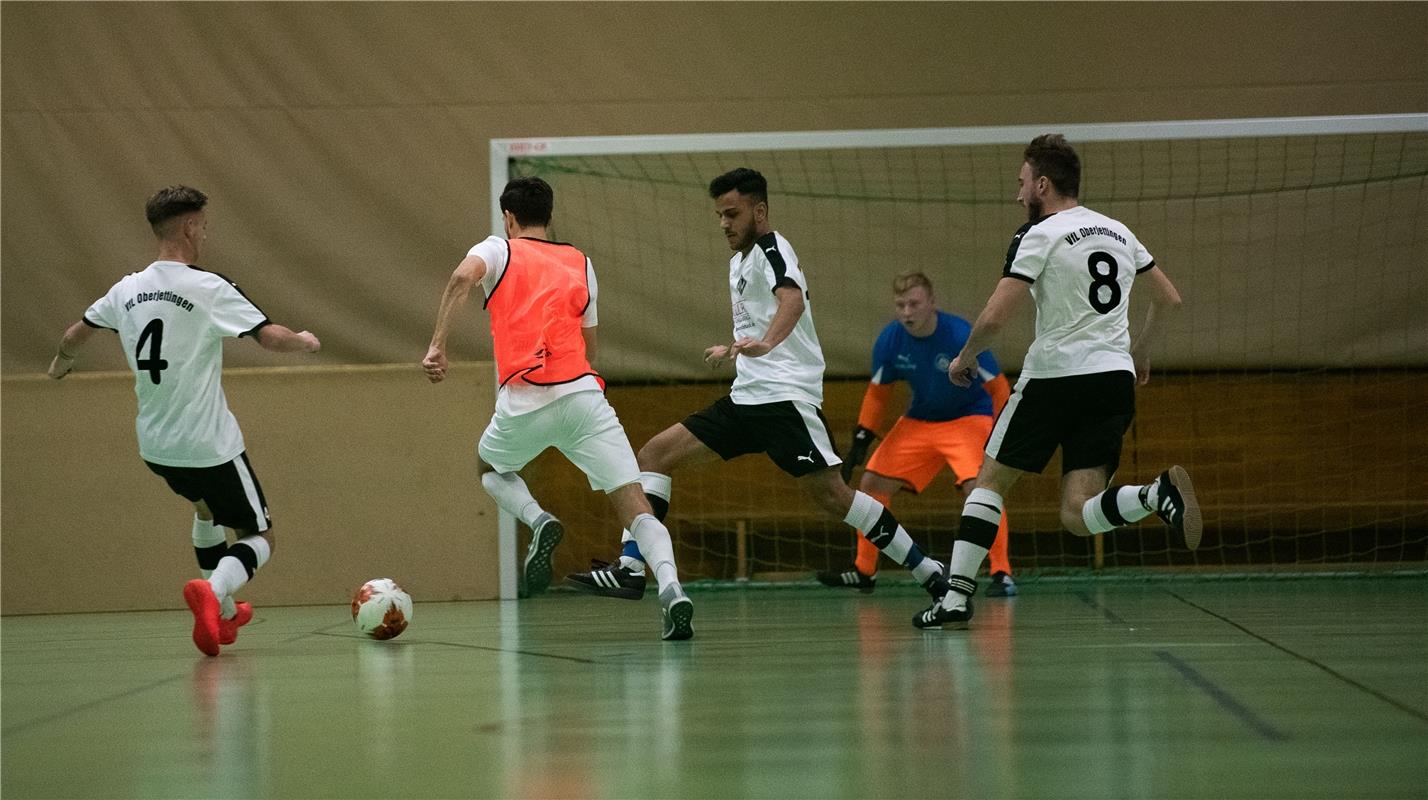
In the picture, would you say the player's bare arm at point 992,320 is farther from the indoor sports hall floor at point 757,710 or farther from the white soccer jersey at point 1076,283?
the indoor sports hall floor at point 757,710

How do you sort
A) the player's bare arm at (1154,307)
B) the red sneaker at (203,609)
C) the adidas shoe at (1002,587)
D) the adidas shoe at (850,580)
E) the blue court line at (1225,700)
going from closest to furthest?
the blue court line at (1225,700), the red sneaker at (203,609), the player's bare arm at (1154,307), the adidas shoe at (1002,587), the adidas shoe at (850,580)

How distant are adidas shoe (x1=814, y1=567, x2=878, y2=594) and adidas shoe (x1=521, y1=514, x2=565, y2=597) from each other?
9.86 ft

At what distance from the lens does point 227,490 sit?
5.92 metres

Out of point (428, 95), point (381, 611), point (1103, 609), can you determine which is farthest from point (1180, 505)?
point (428, 95)

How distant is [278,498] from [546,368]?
13.3 ft

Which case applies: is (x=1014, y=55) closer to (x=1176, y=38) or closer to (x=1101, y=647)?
(x=1176, y=38)

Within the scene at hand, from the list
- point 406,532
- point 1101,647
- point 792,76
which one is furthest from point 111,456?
point 1101,647

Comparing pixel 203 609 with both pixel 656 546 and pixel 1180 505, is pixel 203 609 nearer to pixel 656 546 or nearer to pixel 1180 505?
pixel 656 546

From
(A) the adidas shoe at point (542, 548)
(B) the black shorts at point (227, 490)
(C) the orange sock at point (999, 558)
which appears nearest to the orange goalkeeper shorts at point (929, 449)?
(C) the orange sock at point (999, 558)

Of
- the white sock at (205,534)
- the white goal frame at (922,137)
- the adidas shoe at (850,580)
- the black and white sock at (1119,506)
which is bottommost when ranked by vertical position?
the adidas shoe at (850,580)

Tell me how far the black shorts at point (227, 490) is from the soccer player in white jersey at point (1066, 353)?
299cm

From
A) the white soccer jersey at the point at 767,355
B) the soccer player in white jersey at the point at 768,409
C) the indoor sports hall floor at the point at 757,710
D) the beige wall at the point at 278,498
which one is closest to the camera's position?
the indoor sports hall floor at the point at 757,710

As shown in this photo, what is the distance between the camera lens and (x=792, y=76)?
993 cm

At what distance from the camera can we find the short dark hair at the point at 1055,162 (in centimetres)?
562
